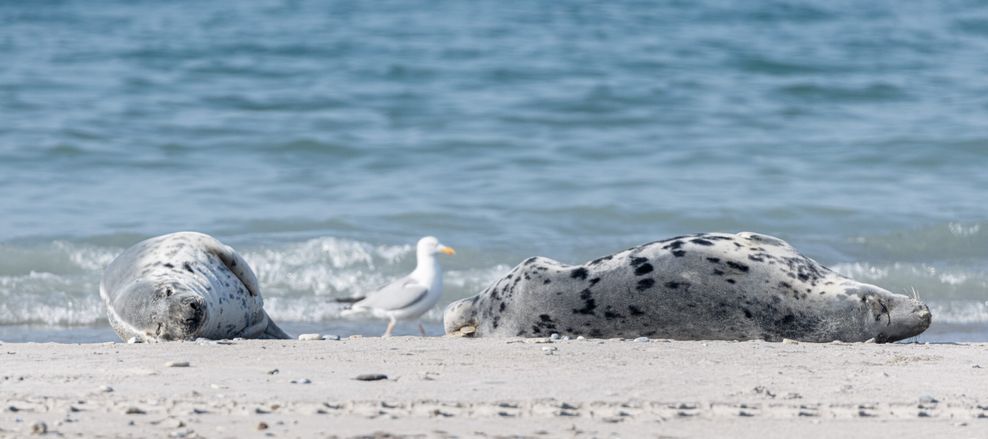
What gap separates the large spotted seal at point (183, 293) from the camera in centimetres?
588

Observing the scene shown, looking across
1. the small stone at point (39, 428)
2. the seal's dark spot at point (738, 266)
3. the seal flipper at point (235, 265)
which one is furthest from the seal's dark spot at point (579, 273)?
the small stone at point (39, 428)

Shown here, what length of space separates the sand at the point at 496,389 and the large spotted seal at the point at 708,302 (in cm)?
27

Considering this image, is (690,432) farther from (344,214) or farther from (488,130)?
(488,130)

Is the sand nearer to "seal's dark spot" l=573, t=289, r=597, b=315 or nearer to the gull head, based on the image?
"seal's dark spot" l=573, t=289, r=597, b=315

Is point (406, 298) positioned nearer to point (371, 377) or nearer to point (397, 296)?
point (397, 296)

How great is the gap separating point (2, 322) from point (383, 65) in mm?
9773

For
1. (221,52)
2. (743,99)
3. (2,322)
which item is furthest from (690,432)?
(221,52)

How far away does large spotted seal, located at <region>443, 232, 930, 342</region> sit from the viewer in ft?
18.9

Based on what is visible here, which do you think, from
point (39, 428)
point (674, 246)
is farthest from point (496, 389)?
point (674, 246)

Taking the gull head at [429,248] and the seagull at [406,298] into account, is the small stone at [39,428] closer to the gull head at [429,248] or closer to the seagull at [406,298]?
the seagull at [406,298]

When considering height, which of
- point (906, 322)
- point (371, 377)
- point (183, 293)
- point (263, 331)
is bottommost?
point (263, 331)

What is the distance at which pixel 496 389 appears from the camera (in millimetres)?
4297

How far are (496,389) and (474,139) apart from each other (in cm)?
901

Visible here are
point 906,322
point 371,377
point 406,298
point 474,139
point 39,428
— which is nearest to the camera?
point 39,428
